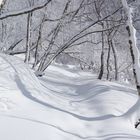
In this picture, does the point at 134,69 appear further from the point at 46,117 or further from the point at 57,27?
the point at 57,27

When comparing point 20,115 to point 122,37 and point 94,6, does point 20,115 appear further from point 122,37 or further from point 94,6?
point 122,37

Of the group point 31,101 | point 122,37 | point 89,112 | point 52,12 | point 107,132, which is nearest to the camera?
point 107,132

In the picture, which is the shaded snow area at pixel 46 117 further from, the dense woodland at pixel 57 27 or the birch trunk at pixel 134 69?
the dense woodland at pixel 57 27

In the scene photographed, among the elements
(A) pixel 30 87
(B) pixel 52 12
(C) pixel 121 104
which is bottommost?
(C) pixel 121 104

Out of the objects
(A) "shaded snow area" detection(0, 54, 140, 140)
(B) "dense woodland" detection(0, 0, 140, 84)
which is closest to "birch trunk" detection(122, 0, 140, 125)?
(A) "shaded snow area" detection(0, 54, 140, 140)

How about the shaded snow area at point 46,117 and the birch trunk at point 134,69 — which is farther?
the birch trunk at point 134,69

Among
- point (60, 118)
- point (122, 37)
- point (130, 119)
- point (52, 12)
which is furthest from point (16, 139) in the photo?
point (122, 37)

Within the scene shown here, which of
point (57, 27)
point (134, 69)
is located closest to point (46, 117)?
point (134, 69)

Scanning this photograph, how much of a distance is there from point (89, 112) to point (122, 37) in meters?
20.1

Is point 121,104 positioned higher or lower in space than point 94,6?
lower

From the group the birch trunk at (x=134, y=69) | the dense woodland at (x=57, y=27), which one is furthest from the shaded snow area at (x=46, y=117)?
the dense woodland at (x=57, y=27)

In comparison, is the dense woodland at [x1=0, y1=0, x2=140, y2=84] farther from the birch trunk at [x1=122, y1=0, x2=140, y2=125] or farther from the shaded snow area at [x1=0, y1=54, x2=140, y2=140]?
the birch trunk at [x1=122, y1=0, x2=140, y2=125]

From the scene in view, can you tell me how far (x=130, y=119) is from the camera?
Result: 8.79 metres

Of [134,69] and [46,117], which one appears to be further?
[134,69]
